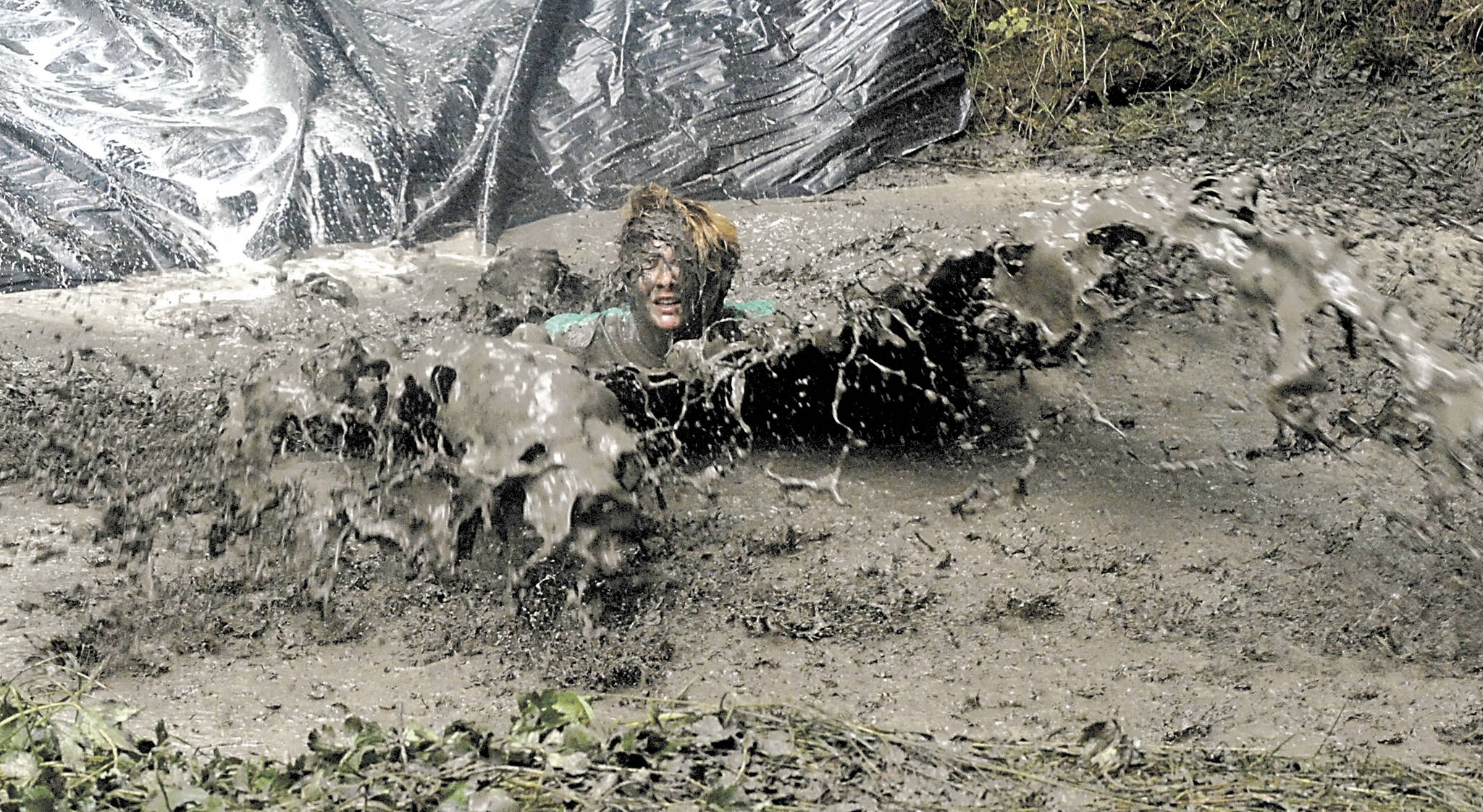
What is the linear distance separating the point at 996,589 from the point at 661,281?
1413 mm

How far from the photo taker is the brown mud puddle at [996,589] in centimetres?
304

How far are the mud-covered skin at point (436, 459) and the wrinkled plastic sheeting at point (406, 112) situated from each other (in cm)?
149

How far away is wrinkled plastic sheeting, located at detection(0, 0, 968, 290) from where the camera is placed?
5.18 meters

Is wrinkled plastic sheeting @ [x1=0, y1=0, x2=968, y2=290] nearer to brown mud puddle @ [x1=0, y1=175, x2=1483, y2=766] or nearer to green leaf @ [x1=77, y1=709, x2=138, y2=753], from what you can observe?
brown mud puddle @ [x1=0, y1=175, x2=1483, y2=766]

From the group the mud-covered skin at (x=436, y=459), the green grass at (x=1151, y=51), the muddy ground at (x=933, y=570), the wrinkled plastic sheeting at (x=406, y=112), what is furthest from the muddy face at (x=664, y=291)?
the green grass at (x=1151, y=51)

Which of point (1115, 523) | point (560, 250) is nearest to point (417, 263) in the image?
point (560, 250)

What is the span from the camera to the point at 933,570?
12.1ft

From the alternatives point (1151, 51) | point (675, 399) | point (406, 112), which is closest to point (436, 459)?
point (675, 399)

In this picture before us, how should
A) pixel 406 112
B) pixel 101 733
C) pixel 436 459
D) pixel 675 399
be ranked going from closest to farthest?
1. pixel 101 733
2. pixel 436 459
3. pixel 675 399
4. pixel 406 112

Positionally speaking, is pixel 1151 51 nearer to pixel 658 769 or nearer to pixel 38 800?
pixel 658 769

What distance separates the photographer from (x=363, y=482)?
3805mm

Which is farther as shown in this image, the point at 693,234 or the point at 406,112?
the point at 406,112

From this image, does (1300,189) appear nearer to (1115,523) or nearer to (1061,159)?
(1061,159)

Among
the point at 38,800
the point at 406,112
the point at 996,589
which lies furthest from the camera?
the point at 406,112
